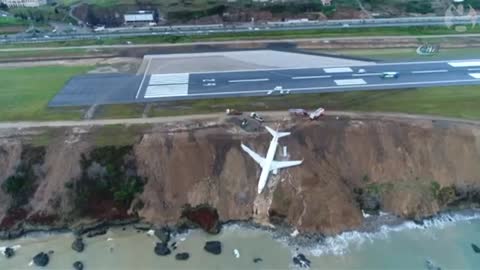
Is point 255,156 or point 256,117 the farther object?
point 256,117

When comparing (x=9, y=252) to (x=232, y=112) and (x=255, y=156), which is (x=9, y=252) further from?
(x=232, y=112)

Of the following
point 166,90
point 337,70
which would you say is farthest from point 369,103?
point 166,90

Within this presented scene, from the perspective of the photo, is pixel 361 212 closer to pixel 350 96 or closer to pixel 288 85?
pixel 350 96

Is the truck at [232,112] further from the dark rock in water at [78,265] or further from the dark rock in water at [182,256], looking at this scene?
the dark rock in water at [78,265]

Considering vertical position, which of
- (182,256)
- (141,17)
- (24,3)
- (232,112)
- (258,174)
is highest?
(24,3)

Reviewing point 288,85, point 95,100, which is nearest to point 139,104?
point 95,100

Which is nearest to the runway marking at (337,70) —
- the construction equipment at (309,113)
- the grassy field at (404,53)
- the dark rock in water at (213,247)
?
the grassy field at (404,53)
